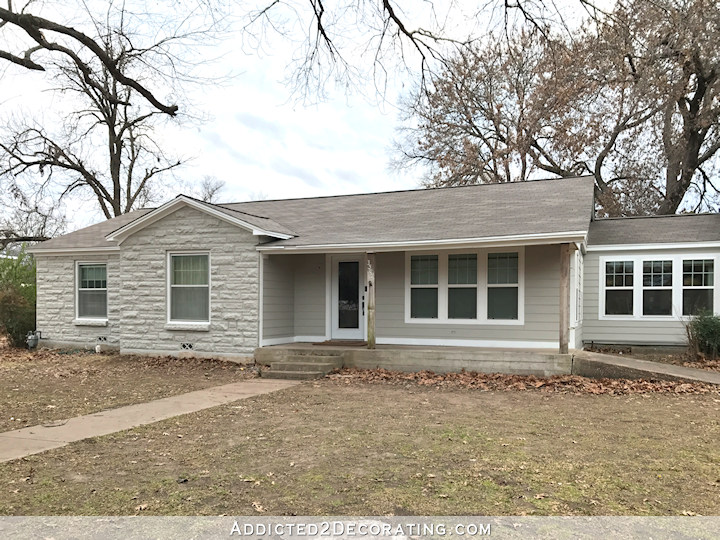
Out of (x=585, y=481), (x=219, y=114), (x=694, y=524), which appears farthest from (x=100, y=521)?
(x=219, y=114)

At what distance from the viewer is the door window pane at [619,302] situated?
13.9m

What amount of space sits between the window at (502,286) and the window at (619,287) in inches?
148

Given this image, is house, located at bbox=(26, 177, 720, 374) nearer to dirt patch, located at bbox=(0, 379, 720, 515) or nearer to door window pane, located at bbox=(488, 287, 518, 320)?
door window pane, located at bbox=(488, 287, 518, 320)

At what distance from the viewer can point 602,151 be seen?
81.3ft

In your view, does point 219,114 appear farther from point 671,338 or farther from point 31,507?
point 671,338

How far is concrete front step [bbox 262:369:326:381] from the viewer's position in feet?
35.3

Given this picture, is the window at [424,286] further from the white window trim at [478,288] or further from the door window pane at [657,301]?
the door window pane at [657,301]

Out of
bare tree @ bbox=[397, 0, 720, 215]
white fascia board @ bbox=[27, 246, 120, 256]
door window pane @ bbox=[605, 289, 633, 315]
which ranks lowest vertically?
door window pane @ bbox=[605, 289, 633, 315]

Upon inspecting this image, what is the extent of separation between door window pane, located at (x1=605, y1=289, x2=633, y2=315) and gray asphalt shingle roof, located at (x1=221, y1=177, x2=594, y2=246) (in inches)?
97.3

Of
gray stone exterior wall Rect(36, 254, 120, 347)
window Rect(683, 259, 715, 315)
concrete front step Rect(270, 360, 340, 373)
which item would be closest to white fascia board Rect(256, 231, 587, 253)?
concrete front step Rect(270, 360, 340, 373)

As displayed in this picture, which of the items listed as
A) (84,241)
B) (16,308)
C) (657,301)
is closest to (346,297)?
(657,301)

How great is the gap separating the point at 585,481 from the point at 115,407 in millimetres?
6293

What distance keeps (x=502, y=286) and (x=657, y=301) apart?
4.66 meters

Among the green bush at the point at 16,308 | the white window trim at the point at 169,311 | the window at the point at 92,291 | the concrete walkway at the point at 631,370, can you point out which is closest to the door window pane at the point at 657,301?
the concrete walkway at the point at 631,370
